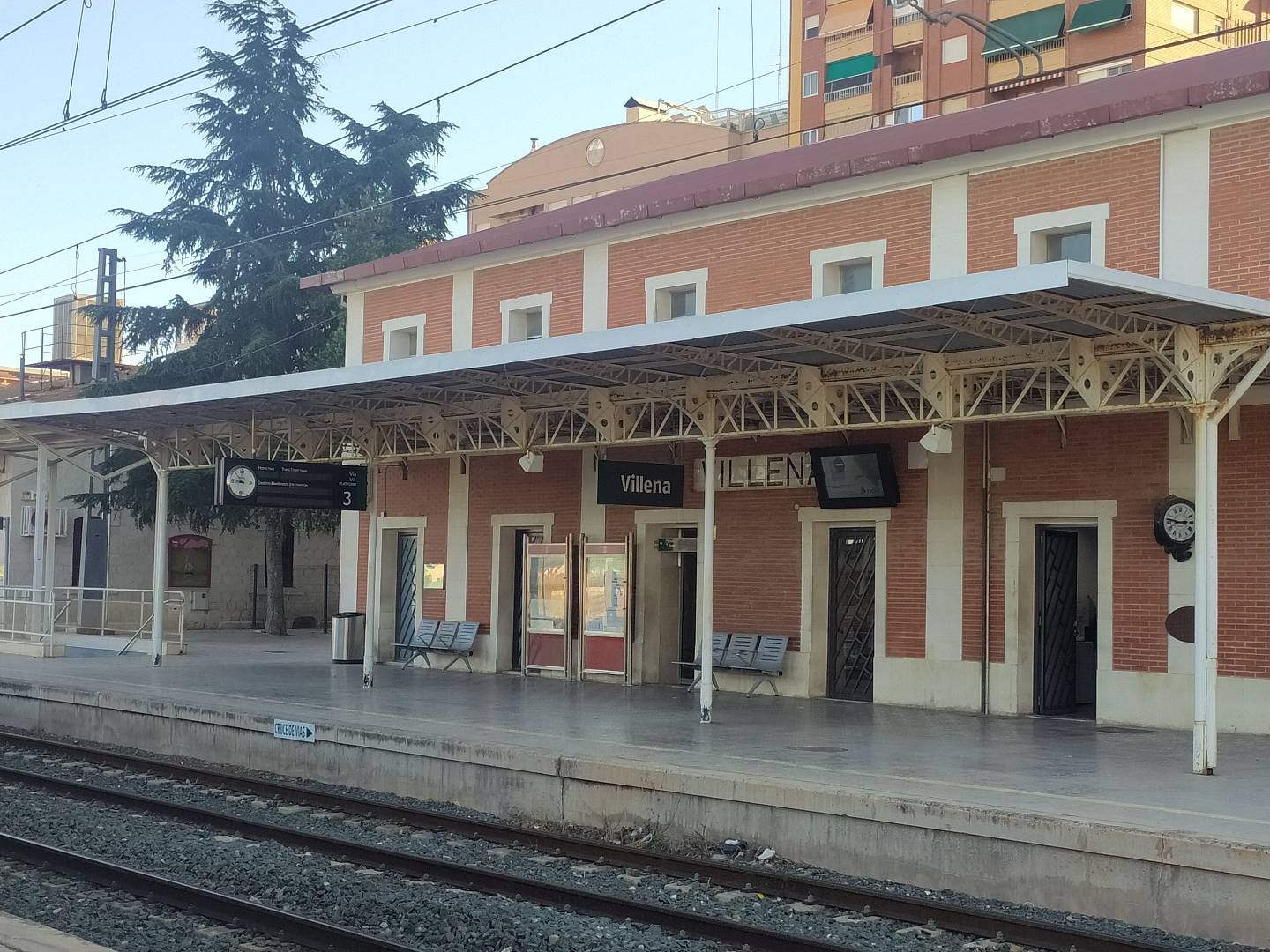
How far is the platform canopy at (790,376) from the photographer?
35.6 feet

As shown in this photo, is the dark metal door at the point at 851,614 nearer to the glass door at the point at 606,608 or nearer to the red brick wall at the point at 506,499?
the glass door at the point at 606,608

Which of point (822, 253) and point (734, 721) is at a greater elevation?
point (822, 253)

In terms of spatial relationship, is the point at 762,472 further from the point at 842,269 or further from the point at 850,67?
the point at 850,67

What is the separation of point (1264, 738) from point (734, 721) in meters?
5.10

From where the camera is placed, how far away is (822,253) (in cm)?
1711

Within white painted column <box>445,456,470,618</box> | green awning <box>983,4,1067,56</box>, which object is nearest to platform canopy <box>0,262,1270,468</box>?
white painted column <box>445,456,470,618</box>

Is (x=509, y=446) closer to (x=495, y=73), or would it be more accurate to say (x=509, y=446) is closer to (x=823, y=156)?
(x=495, y=73)

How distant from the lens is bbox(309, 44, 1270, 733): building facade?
1398cm

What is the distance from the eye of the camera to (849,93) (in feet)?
173

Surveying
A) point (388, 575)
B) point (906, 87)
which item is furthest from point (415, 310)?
point (906, 87)

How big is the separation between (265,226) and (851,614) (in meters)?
22.0

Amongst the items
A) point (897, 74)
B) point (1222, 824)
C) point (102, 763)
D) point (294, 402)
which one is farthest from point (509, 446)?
point (897, 74)

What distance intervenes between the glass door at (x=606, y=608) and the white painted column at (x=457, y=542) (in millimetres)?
2779

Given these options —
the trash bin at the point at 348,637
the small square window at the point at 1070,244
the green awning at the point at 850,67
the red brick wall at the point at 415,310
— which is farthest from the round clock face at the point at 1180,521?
the green awning at the point at 850,67
